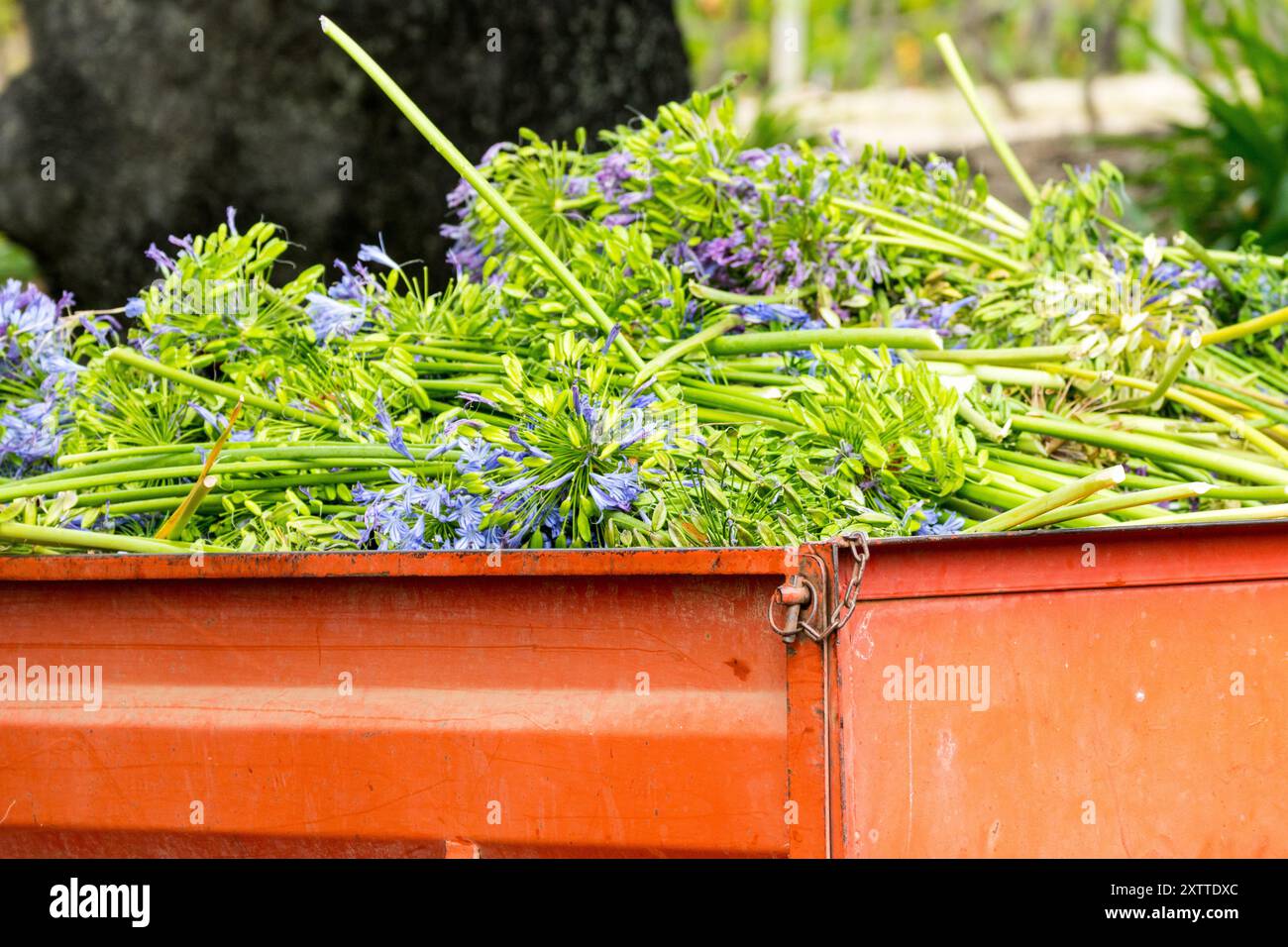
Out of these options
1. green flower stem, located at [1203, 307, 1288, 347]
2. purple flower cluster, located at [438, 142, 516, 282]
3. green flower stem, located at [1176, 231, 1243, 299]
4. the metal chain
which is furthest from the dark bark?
the metal chain

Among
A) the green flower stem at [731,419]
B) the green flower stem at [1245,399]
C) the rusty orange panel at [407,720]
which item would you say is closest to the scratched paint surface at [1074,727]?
the rusty orange panel at [407,720]

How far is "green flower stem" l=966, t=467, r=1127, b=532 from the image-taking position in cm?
210

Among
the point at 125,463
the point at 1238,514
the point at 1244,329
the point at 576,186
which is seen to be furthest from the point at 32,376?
the point at 1244,329

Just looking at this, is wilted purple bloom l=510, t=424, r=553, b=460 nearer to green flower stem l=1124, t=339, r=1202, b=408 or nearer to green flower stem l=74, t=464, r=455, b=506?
green flower stem l=74, t=464, r=455, b=506

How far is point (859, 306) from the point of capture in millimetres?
2910

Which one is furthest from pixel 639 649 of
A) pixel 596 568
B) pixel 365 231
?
pixel 365 231

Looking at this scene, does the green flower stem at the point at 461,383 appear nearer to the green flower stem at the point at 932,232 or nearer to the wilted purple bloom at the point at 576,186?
the wilted purple bloom at the point at 576,186

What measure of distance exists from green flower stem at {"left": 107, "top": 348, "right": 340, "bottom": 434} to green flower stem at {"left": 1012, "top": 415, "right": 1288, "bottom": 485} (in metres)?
1.22

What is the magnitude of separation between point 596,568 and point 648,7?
4277mm

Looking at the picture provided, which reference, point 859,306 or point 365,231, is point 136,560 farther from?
point 365,231

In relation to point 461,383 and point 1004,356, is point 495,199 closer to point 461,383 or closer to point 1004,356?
point 461,383

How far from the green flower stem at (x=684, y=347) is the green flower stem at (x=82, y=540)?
81cm

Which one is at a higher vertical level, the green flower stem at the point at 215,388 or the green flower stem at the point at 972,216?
the green flower stem at the point at 972,216

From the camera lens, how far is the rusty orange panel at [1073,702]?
1.93 m
